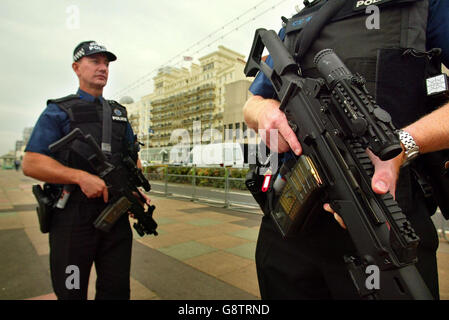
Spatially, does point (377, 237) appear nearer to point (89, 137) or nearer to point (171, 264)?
point (89, 137)

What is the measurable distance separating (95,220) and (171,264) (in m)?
2.07

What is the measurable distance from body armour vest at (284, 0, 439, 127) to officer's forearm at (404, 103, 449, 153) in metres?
0.16

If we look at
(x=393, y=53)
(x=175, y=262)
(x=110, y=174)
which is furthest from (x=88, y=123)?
(x=175, y=262)

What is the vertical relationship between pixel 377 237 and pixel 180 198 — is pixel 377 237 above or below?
above

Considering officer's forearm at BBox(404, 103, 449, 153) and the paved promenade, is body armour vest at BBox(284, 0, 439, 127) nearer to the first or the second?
officer's forearm at BBox(404, 103, 449, 153)

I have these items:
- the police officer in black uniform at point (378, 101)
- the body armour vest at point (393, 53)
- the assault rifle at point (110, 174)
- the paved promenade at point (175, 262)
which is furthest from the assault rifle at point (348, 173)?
the paved promenade at point (175, 262)

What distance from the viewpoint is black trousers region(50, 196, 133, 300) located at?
1.71m

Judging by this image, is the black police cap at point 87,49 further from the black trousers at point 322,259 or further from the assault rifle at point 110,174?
the black trousers at point 322,259

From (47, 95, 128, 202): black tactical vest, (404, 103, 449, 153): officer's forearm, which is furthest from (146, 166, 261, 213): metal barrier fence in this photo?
(404, 103, 449, 153): officer's forearm

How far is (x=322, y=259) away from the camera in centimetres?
102

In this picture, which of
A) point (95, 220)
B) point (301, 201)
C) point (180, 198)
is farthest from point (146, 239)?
point (180, 198)

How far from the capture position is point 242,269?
346 cm

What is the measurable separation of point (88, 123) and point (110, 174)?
0.41 metres

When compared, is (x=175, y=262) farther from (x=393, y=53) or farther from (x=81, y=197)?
(x=393, y=53)
